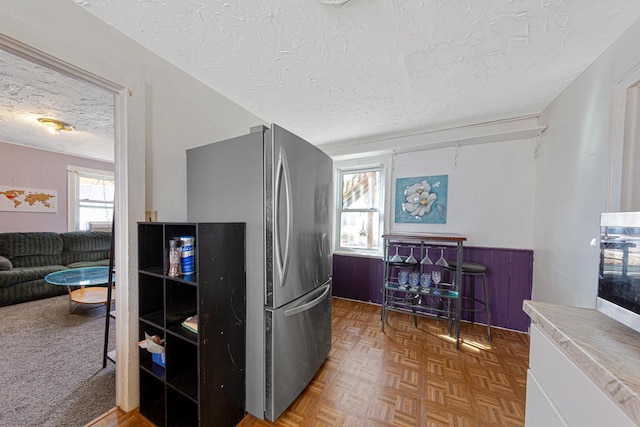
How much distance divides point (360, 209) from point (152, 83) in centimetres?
279

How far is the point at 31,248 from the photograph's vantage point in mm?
3520

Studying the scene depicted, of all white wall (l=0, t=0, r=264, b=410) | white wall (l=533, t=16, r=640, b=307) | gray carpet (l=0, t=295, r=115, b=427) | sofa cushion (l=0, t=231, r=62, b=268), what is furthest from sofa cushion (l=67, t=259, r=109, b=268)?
white wall (l=533, t=16, r=640, b=307)

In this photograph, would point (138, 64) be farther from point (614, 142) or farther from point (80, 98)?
point (614, 142)

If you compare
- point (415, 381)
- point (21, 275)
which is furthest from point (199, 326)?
point (21, 275)

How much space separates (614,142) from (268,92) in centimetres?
236

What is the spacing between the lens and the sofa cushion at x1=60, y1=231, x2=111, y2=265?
388cm

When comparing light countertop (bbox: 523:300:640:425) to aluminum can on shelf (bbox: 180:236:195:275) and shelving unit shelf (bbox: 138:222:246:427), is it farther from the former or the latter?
aluminum can on shelf (bbox: 180:236:195:275)

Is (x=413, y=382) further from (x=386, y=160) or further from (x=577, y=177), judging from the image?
(x=386, y=160)

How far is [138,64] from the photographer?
144cm

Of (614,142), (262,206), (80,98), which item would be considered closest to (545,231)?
(614,142)

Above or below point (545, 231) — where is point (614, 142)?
above

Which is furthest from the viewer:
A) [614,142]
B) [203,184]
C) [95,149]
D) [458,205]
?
[95,149]

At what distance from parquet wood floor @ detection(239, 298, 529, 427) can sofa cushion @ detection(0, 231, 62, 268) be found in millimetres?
4608

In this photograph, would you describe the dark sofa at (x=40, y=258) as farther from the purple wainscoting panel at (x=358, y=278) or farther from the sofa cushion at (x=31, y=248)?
the purple wainscoting panel at (x=358, y=278)
